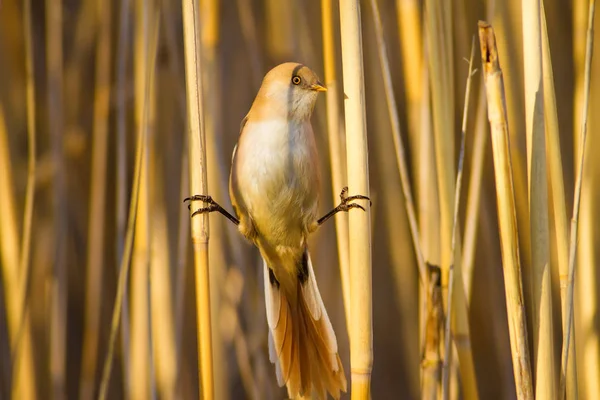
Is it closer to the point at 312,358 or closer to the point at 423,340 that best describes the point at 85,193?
the point at 312,358

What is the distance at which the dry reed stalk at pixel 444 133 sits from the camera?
1.40 metres

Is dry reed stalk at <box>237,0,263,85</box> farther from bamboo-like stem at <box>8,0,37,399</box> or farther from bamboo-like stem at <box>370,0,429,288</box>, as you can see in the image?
bamboo-like stem at <box>8,0,37,399</box>

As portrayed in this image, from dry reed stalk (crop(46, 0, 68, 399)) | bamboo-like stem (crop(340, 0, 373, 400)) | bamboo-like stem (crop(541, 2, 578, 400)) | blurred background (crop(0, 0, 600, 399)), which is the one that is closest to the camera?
bamboo-like stem (crop(340, 0, 373, 400))

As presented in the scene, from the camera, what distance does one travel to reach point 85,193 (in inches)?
73.5

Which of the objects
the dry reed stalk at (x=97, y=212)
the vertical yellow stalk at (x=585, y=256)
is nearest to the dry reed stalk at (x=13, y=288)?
the dry reed stalk at (x=97, y=212)

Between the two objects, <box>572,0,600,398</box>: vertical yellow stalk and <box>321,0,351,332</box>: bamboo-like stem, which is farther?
<box>572,0,600,398</box>: vertical yellow stalk

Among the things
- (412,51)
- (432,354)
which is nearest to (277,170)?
(412,51)

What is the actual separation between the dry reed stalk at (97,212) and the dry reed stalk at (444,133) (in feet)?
2.56

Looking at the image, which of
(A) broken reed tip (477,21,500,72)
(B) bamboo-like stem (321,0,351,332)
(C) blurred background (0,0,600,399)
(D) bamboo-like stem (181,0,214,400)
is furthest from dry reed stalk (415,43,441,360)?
(D) bamboo-like stem (181,0,214,400)

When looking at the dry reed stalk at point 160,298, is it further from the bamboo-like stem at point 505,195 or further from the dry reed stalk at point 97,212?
the bamboo-like stem at point 505,195

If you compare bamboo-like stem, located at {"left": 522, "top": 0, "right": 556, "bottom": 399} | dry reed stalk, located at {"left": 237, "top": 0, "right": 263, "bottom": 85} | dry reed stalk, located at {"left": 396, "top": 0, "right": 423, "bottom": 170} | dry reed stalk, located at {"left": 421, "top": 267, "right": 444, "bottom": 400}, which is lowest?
dry reed stalk, located at {"left": 421, "top": 267, "right": 444, "bottom": 400}

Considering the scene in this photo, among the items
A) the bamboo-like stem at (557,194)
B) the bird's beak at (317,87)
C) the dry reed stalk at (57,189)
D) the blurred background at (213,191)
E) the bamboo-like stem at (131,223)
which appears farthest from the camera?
the dry reed stalk at (57,189)

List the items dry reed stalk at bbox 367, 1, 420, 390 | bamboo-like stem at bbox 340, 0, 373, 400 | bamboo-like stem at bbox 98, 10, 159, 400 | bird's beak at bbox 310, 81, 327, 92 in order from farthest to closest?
dry reed stalk at bbox 367, 1, 420, 390 < bamboo-like stem at bbox 98, 10, 159, 400 < bird's beak at bbox 310, 81, 327, 92 < bamboo-like stem at bbox 340, 0, 373, 400

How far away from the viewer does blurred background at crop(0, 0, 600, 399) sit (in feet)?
5.15
